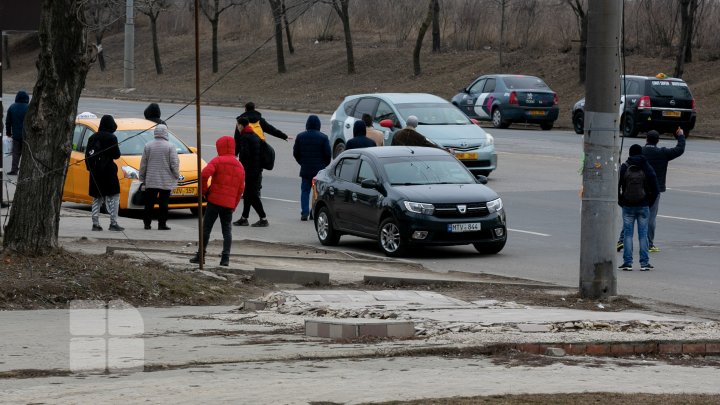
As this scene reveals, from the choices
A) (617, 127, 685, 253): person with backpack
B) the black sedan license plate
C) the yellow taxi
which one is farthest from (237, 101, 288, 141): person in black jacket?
(617, 127, 685, 253): person with backpack

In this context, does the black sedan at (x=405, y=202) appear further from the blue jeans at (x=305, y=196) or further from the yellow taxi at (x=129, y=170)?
the yellow taxi at (x=129, y=170)

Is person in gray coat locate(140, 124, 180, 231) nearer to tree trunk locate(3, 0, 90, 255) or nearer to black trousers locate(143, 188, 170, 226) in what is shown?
black trousers locate(143, 188, 170, 226)

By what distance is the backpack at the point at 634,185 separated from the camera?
16.3m

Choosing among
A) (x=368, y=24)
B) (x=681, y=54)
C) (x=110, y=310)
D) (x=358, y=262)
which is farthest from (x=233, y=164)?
(x=368, y=24)

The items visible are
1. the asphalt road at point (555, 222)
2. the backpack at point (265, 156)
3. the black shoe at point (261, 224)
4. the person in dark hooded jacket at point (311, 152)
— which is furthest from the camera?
the person in dark hooded jacket at point (311, 152)

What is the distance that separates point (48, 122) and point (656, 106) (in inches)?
1039

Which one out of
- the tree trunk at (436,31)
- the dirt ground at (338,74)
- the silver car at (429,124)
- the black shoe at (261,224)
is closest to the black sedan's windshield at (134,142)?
the black shoe at (261,224)

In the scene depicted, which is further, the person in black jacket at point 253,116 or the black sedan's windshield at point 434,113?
the black sedan's windshield at point 434,113

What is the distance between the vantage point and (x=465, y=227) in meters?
17.2

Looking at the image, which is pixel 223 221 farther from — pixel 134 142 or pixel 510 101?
pixel 510 101

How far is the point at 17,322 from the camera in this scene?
11180mm

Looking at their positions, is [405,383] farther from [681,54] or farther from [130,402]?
[681,54]

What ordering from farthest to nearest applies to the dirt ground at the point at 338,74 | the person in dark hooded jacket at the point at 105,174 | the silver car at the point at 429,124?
1. the dirt ground at the point at 338,74
2. the silver car at the point at 429,124
3. the person in dark hooded jacket at the point at 105,174

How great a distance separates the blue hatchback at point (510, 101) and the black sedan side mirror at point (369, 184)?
22.0m
